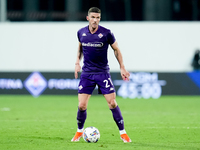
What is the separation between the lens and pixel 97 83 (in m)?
7.21

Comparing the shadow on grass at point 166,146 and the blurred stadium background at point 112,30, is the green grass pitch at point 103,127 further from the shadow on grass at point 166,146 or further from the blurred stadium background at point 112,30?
the blurred stadium background at point 112,30

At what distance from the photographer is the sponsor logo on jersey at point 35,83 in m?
18.2

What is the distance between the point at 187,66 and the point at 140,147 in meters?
16.9

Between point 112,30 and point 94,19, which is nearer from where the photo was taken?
point 94,19

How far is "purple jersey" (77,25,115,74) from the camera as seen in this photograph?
7133 millimetres

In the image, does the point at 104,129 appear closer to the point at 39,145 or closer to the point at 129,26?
the point at 39,145

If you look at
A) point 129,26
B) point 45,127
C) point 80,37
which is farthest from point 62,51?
point 80,37

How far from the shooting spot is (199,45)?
905 inches

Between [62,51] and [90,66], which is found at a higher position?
[90,66]

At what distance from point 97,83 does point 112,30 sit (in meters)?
15.7

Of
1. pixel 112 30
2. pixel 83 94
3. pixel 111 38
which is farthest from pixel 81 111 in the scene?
pixel 112 30

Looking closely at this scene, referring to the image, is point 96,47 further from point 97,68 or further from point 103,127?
point 103,127

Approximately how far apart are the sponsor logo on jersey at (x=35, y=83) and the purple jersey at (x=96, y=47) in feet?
36.6

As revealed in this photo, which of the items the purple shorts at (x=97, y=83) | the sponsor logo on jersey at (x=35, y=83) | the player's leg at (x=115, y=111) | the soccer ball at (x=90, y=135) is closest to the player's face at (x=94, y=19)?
the purple shorts at (x=97, y=83)
